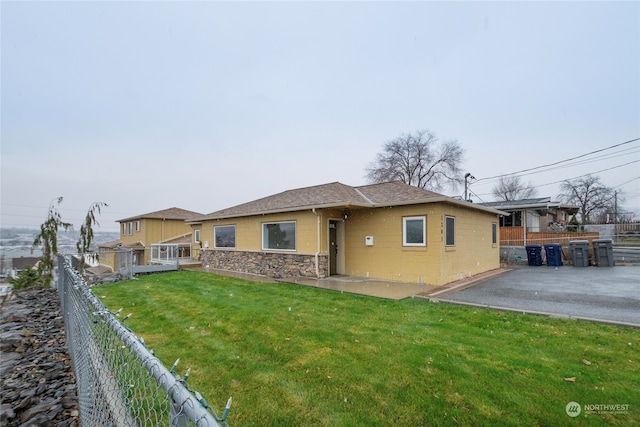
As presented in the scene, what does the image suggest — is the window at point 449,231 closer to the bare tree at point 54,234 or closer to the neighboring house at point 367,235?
the neighboring house at point 367,235

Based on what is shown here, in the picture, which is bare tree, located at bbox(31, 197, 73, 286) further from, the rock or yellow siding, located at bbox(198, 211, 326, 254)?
yellow siding, located at bbox(198, 211, 326, 254)

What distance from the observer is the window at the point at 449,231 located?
9.51 m

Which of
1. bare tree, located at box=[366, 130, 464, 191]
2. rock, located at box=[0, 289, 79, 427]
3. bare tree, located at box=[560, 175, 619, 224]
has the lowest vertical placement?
rock, located at box=[0, 289, 79, 427]

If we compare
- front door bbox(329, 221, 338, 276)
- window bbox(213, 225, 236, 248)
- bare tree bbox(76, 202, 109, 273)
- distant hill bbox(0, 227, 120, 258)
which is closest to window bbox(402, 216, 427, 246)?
front door bbox(329, 221, 338, 276)

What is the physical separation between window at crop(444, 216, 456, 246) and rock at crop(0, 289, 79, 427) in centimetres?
908

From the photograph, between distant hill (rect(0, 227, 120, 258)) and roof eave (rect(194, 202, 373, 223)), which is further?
roof eave (rect(194, 202, 373, 223))

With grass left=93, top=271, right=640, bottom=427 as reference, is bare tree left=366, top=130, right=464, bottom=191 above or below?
above

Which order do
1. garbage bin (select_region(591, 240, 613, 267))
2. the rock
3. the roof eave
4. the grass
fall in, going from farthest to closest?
garbage bin (select_region(591, 240, 613, 267)), the roof eave, the rock, the grass

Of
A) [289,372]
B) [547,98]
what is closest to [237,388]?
[289,372]

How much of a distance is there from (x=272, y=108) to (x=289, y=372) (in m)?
15.4

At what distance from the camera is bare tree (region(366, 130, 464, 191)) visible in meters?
33.4

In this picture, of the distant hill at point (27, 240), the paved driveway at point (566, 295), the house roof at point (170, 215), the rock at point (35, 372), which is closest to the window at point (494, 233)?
the paved driveway at point (566, 295)

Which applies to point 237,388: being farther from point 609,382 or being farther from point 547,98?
point 547,98

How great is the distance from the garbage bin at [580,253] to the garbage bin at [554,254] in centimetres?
51
